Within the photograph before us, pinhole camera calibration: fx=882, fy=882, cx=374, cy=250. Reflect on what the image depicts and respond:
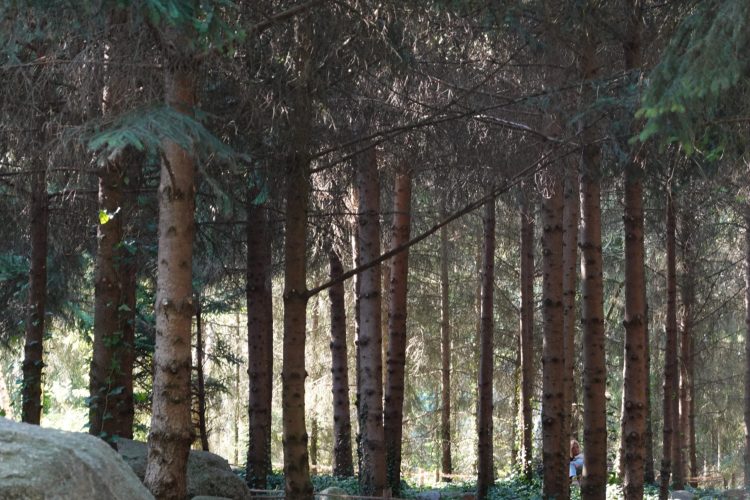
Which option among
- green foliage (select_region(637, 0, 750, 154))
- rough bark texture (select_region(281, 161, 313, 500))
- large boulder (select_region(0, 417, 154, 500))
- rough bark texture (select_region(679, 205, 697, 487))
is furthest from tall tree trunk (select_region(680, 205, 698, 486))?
large boulder (select_region(0, 417, 154, 500))

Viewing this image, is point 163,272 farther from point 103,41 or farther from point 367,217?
point 367,217

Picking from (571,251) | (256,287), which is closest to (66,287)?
(256,287)

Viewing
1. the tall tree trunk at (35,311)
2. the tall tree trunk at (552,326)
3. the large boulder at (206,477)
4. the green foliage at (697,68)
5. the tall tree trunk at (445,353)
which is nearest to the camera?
the green foliage at (697,68)

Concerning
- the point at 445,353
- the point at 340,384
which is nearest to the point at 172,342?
the point at 340,384

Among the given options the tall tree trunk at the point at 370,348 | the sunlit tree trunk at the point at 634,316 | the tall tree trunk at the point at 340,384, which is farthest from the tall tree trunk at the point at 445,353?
the sunlit tree trunk at the point at 634,316

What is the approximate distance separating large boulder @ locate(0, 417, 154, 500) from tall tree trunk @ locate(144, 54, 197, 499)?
151 cm

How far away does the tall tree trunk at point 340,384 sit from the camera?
16.5m

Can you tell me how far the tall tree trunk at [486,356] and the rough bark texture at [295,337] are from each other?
7.02m

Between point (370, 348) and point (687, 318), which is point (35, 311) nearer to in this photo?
point (370, 348)

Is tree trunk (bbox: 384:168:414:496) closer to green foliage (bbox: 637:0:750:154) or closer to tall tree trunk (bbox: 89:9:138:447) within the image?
tall tree trunk (bbox: 89:9:138:447)

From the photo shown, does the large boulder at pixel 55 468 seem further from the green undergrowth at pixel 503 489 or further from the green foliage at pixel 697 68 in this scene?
the green undergrowth at pixel 503 489

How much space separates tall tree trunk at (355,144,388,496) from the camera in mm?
11984

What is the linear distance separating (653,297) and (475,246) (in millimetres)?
5369

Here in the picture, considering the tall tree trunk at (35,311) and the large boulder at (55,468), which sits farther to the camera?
the tall tree trunk at (35,311)
